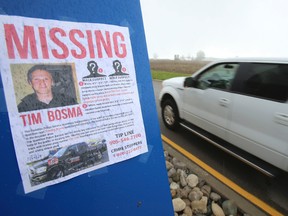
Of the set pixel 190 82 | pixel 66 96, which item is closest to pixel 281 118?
pixel 190 82

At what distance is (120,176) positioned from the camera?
1.42 metres

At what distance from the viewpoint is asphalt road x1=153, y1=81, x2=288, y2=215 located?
107 inches

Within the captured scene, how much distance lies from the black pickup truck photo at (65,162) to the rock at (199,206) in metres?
1.66

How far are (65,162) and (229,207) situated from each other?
2058mm

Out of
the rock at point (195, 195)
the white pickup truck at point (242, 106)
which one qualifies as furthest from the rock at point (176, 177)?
the white pickup truck at point (242, 106)

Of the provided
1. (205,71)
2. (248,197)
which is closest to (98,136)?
(248,197)

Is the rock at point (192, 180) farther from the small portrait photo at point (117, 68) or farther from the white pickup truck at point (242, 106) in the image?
the small portrait photo at point (117, 68)

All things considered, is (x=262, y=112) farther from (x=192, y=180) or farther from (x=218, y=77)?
(x=192, y=180)

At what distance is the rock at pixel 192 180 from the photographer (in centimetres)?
287

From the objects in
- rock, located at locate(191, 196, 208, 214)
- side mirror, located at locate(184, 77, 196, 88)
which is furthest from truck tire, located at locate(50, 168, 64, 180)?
side mirror, located at locate(184, 77, 196, 88)

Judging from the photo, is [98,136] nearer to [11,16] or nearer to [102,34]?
[102,34]

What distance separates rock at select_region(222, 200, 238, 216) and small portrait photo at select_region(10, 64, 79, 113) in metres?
2.17

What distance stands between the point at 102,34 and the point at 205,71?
2826 mm

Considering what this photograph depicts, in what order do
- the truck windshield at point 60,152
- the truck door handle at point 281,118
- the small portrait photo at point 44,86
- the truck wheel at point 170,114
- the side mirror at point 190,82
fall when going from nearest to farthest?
the small portrait photo at point 44,86, the truck windshield at point 60,152, the truck door handle at point 281,118, the side mirror at point 190,82, the truck wheel at point 170,114
